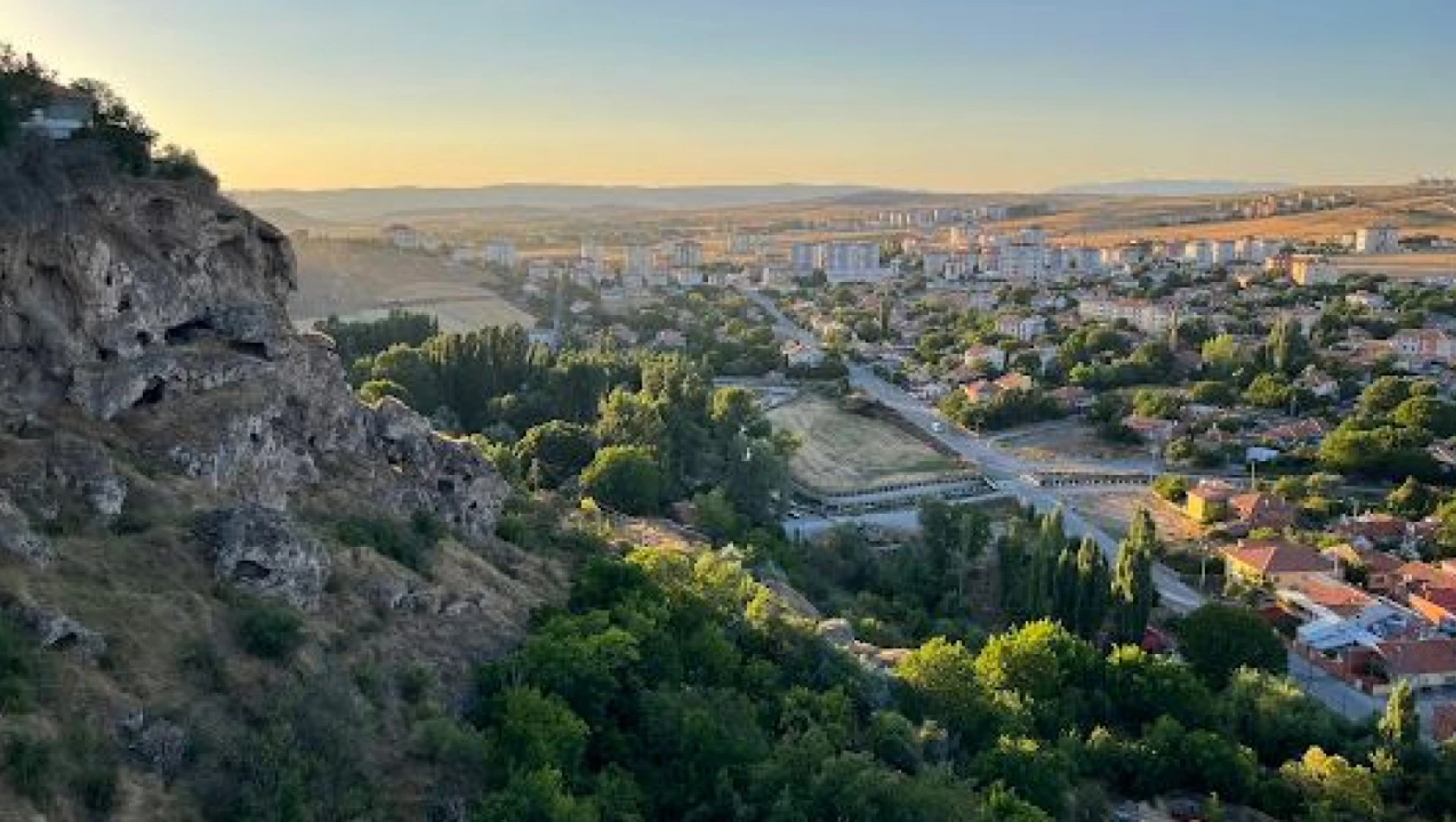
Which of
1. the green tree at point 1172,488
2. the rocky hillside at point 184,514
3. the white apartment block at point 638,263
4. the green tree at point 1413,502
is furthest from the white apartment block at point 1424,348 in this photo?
the white apartment block at point 638,263

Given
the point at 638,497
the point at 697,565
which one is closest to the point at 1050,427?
the point at 638,497

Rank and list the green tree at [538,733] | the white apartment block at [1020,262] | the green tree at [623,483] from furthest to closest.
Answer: the white apartment block at [1020,262] < the green tree at [623,483] < the green tree at [538,733]

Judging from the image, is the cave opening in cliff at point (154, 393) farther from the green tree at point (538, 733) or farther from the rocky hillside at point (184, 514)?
the green tree at point (538, 733)

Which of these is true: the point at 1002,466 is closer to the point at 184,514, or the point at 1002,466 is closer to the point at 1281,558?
the point at 1281,558

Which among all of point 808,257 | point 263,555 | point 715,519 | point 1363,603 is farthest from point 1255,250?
point 263,555

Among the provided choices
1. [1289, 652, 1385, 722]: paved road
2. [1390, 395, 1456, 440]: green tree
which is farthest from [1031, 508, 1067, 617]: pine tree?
[1390, 395, 1456, 440]: green tree
